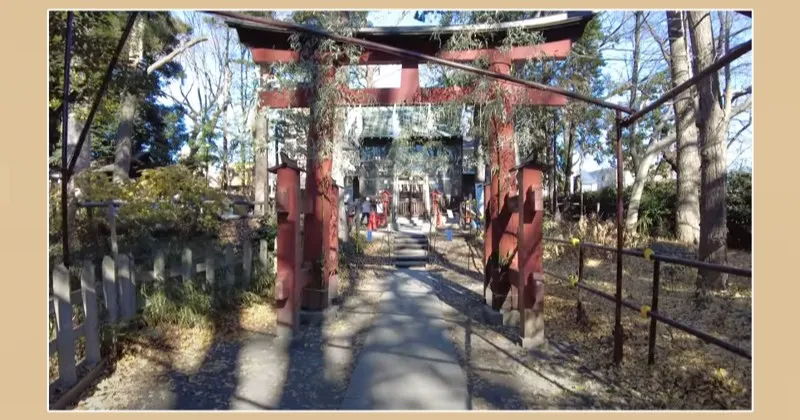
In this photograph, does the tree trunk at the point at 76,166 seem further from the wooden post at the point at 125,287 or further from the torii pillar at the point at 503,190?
the torii pillar at the point at 503,190

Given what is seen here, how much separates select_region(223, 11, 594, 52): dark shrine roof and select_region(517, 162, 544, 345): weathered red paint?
204cm

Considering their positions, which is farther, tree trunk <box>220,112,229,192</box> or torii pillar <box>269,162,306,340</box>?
tree trunk <box>220,112,229,192</box>

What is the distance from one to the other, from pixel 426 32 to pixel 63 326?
4.86m

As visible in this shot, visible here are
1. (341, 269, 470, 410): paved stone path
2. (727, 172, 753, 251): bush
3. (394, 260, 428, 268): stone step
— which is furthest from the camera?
(727, 172, 753, 251): bush

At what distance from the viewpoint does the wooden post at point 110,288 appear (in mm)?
4312

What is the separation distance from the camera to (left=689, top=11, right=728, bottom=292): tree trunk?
6137mm

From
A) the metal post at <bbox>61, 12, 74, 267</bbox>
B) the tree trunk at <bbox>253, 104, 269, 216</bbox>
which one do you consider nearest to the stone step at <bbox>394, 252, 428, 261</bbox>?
the tree trunk at <bbox>253, 104, 269, 216</bbox>

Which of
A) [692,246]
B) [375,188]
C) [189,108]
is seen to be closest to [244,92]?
[189,108]

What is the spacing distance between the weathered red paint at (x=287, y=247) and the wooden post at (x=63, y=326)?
6.16 ft

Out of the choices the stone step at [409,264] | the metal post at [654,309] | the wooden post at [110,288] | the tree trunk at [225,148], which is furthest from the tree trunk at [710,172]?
the tree trunk at [225,148]

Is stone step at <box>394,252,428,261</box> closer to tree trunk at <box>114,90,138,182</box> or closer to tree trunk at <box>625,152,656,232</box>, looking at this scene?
tree trunk at <box>625,152,656,232</box>

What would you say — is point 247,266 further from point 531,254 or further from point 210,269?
point 531,254

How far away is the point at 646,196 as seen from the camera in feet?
45.4

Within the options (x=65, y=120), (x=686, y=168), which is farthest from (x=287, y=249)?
(x=686, y=168)
